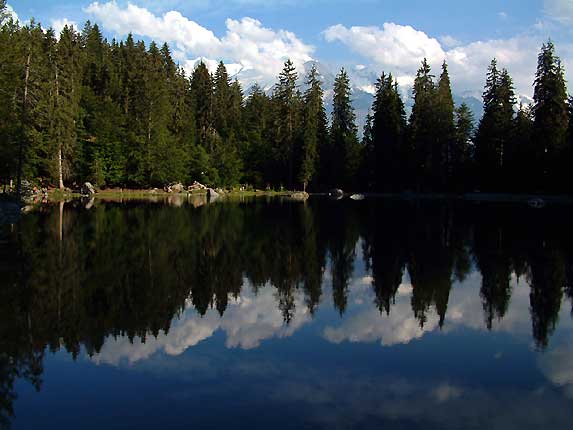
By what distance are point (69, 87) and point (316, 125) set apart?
41071mm

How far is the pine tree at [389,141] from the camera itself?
93.4m

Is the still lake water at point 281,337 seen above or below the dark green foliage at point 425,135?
below

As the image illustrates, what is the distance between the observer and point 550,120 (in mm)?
71250

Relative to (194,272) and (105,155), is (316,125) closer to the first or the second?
(105,155)

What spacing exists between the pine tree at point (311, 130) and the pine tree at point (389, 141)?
10.2m

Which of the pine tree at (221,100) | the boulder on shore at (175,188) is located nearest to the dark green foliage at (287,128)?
the pine tree at (221,100)

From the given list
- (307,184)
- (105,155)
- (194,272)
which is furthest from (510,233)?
(307,184)

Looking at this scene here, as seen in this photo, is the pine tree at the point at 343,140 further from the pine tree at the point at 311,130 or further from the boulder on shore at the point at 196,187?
the boulder on shore at the point at 196,187

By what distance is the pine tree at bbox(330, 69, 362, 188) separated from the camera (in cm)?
9925

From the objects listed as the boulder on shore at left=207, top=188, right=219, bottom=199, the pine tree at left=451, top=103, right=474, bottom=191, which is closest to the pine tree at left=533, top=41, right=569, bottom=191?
the pine tree at left=451, top=103, right=474, bottom=191

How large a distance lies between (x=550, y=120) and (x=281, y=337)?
69.9 m

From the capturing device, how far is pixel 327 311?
541 inches

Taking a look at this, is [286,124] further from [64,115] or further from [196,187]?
[64,115]

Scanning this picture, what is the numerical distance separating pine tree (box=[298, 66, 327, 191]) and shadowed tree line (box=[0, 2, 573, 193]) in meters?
0.24
